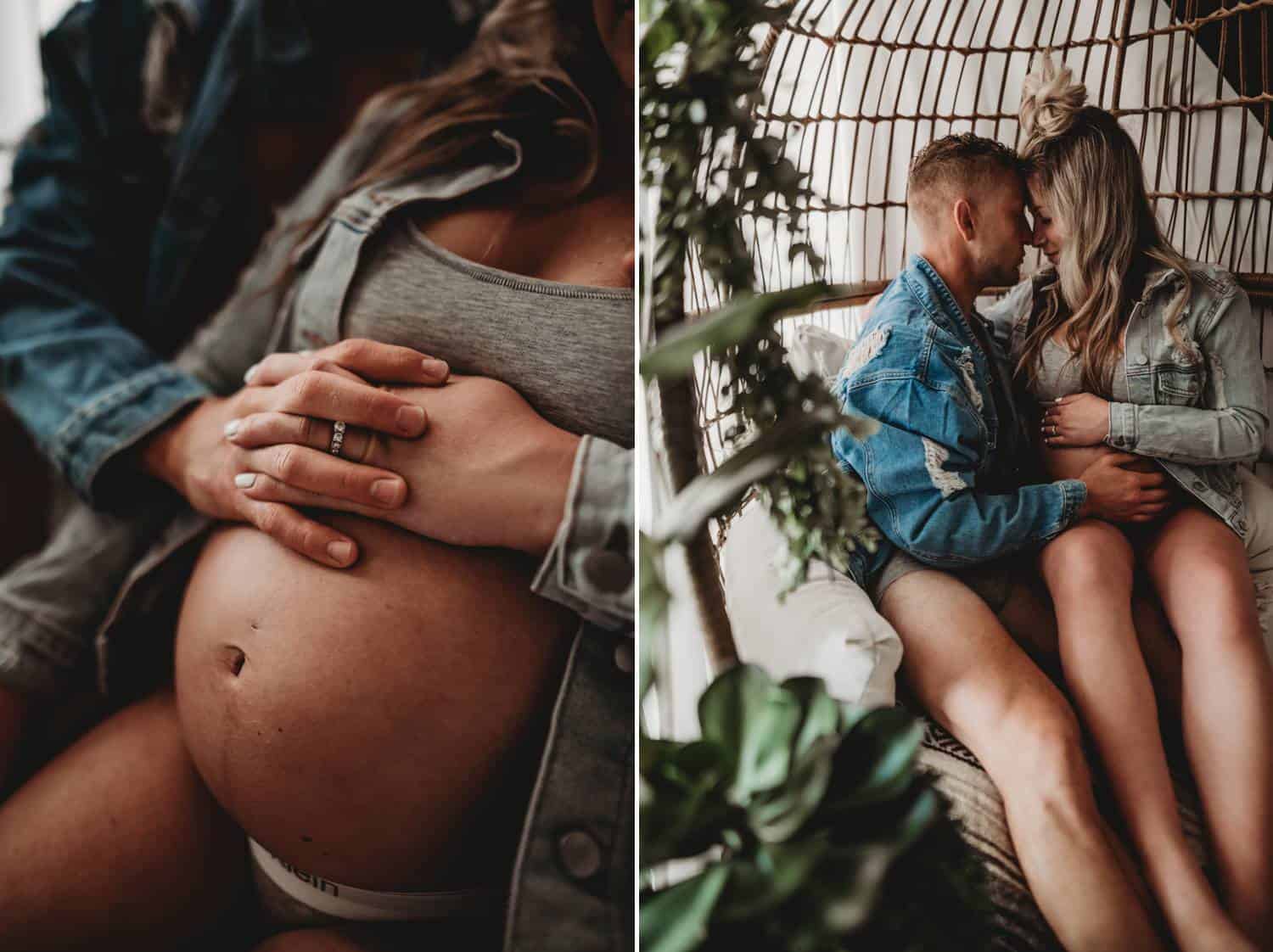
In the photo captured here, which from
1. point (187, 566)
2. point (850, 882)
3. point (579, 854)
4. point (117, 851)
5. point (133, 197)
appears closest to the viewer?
point (850, 882)

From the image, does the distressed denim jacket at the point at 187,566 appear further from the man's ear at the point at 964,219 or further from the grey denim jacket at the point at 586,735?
the man's ear at the point at 964,219

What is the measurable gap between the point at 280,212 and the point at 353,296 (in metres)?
0.25

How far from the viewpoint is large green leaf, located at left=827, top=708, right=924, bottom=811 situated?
1.08ft

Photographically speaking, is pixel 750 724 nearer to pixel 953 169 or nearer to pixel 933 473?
pixel 933 473

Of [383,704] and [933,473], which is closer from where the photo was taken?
[933,473]

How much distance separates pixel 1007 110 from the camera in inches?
14.4

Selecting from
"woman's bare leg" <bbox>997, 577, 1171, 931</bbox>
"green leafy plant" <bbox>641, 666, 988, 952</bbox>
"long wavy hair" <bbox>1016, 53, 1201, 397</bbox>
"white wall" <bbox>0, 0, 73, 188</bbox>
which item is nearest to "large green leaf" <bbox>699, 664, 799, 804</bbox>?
"green leafy plant" <bbox>641, 666, 988, 952</bbox>

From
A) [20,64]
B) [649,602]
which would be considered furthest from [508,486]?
[20,64]

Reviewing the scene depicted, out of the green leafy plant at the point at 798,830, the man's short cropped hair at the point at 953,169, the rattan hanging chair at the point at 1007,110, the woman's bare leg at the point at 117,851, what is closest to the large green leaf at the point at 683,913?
the green leafy plant at the point at 798,830

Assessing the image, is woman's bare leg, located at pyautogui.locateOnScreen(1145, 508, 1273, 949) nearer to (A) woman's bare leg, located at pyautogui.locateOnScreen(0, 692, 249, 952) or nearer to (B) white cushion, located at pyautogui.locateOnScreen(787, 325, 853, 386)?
(B) white cushion, located at pyautogui.locateOnScreen(787, 325, 853, 386)

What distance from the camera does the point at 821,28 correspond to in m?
0.41

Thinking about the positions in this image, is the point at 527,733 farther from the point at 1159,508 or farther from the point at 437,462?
the point at 1159,508

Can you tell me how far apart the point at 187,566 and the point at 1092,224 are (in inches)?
32.5

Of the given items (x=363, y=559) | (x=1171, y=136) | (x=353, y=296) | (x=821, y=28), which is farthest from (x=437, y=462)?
(x=1171, y=136)
